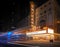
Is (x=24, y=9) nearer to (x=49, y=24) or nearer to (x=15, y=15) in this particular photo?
(x=15, y=15)

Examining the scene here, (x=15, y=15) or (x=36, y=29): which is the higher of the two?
(x=15, y=15)

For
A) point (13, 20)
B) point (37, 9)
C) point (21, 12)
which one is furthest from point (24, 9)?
point (37, 9)

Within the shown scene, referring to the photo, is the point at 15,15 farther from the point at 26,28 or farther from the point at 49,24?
the point at 49,24

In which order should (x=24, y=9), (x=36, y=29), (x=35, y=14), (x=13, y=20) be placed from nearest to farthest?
(x=13, y=20) < (x=24, y=9) < (x=36, y=29) < (x=35, y=14)

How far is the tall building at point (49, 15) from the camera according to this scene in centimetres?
2931

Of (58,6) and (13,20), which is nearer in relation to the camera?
(13,20)

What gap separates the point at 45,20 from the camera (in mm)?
30266

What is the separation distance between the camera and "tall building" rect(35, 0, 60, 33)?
29312 mm

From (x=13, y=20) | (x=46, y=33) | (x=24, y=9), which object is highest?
(x=24, y=9)

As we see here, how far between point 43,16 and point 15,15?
6197 millimetres

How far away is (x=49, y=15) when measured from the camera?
30.2 metres

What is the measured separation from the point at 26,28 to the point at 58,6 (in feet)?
20.4

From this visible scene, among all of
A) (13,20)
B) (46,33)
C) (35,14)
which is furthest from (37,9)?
(13,20)

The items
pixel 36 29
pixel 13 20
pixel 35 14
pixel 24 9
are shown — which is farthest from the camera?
Result: pixel 35 14
